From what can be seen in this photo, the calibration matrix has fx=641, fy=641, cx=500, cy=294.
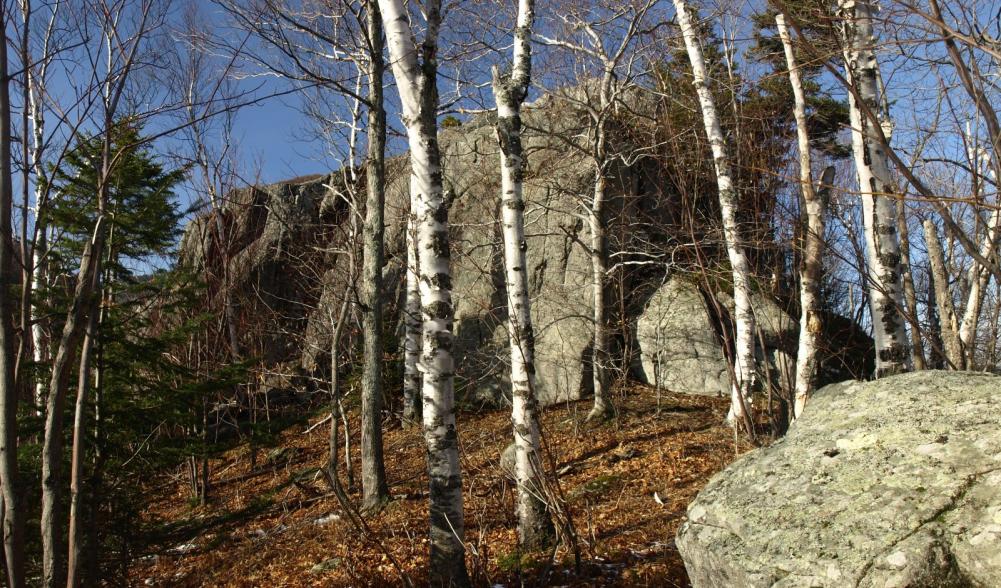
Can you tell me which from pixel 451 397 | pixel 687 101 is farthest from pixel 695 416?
pixel 451 397

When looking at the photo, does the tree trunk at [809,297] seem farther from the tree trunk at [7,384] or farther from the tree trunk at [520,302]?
the tree trunk at [7,384]

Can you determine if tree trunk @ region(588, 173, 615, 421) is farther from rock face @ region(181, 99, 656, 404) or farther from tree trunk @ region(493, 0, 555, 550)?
tree trunk @ region(493, 0, 555, 550)

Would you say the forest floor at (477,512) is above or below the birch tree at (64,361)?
below

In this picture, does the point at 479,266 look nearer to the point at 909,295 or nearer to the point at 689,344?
the point at 689,344

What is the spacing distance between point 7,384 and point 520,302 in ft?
11.1

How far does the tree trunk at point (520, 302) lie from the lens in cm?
498

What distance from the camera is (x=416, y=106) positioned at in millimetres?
4262

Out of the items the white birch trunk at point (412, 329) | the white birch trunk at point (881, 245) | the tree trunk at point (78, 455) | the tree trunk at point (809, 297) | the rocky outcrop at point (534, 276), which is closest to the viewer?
the tree trunk at point (78, 455)

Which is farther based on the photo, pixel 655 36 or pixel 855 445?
pixel 655 36

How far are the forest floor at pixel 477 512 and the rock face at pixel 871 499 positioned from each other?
145cm

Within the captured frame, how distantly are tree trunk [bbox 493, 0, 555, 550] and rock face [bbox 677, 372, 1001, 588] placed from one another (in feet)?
6.82

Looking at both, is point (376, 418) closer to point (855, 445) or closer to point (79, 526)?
point (79, 526)

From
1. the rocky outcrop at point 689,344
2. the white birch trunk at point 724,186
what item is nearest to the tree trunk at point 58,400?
the white birch trunk at point 724,186

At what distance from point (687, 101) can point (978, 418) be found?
1042 cm
